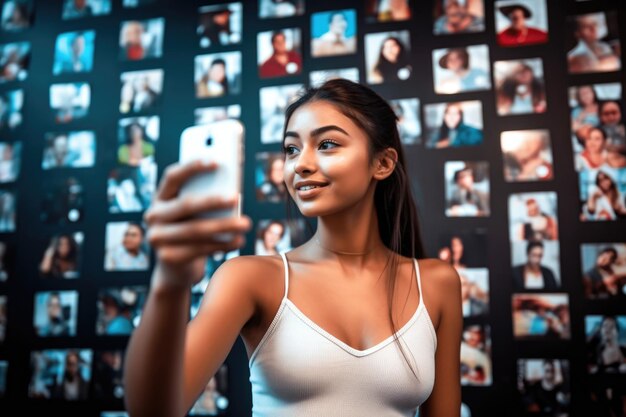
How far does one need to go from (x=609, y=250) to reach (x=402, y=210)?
2.19ft

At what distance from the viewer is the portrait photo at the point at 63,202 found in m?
1.68

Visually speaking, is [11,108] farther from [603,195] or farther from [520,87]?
[603,195]

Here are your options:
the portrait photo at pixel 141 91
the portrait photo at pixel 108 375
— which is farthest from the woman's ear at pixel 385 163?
the portrait photo at pixel 108 375

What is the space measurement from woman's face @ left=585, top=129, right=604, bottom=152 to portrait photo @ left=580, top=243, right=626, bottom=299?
27cm

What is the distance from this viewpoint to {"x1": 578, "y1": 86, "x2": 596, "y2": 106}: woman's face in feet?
4.69

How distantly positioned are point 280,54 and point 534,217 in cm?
94

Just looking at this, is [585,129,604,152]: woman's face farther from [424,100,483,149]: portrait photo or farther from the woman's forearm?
the woman's forearm

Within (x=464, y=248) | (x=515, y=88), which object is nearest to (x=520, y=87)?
(x=515, y=88)

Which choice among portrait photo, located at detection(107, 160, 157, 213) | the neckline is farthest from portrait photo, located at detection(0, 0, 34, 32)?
the neckline

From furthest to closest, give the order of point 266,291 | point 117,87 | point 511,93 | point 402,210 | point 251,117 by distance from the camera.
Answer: point 117,87 → point 251,117 → point 511,93 → point 402,210 → point 266,291

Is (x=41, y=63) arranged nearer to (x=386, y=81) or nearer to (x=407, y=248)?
(x=386, y=81)

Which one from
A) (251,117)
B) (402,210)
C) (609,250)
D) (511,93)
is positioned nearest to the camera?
(402,210)

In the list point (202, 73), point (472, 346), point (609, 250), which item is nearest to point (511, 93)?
point (609, 250)

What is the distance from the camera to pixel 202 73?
5.48 ft
